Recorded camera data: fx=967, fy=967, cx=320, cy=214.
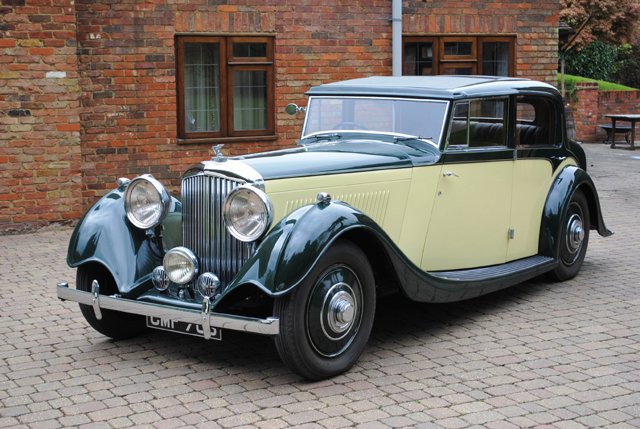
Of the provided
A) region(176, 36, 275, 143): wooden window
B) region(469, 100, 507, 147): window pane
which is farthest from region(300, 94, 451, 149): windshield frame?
region(176, 36, 275, 143): wooden window

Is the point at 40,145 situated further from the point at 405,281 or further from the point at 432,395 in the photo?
the point at 432,395

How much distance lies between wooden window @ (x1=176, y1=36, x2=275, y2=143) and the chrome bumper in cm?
595

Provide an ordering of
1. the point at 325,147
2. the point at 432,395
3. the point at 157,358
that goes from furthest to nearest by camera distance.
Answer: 1. the point at 325,147
2. the point at 157,358
3. the point at 432,395

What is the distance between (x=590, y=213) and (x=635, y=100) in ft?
58.0

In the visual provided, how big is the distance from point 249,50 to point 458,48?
311 cm

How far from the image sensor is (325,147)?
6.54m

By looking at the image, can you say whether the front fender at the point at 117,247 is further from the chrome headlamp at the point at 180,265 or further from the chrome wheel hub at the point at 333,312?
the chrome wheel hub at the point at 333,312

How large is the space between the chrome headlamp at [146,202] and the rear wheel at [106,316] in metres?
0.42

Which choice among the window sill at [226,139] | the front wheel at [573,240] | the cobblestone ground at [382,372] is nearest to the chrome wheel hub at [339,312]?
the cobblestone ground at [382,372]

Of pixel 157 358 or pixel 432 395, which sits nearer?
pixel 432 395

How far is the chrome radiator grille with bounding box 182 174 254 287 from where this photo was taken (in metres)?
5.65

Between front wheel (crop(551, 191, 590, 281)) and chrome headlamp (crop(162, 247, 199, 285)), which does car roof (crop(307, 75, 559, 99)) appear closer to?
front wheel (crop(551, 191, 590, 281))

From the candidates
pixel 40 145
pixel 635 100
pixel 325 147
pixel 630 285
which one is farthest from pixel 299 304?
pixel 635 100

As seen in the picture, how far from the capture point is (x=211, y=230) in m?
5.73
